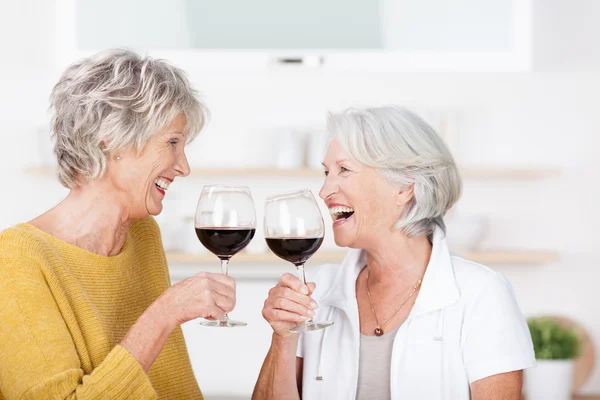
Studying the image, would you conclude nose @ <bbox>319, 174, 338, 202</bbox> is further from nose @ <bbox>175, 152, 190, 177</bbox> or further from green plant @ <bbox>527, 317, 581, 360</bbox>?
green plant @ <bbox>527, 317, 581, 360</bbox>

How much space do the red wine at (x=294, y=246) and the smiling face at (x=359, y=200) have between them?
0.34 metres

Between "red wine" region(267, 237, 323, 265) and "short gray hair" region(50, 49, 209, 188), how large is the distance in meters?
0.38

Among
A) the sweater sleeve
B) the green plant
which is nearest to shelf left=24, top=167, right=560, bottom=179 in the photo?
the green plant

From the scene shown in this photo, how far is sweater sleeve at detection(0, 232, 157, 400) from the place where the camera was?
1.50 meters

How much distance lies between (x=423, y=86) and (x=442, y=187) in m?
2.26

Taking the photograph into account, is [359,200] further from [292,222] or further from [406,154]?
[292,222]

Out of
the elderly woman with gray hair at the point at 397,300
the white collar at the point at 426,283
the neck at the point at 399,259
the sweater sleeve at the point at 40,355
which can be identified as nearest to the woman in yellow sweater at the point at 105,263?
the sweater sleeve at the point at 40,355

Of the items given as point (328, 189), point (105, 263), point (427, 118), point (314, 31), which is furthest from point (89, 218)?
point (427, 118)

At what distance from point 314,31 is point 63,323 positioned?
2.31 m

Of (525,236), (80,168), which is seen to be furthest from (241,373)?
(80,168)

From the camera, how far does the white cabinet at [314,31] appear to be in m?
3.50

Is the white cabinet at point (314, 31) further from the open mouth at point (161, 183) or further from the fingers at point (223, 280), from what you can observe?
the fingers at point (223, 280)

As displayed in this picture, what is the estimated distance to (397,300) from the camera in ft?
6.89

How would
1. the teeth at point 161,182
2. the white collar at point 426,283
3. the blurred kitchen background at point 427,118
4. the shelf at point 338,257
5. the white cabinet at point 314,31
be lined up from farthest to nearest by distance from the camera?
the blurred kitchen background at point 427,118, the shelf at point 338,257, the white cabinet at point 314,31, the white collar at point 426,283, the teeth at point 161,182
